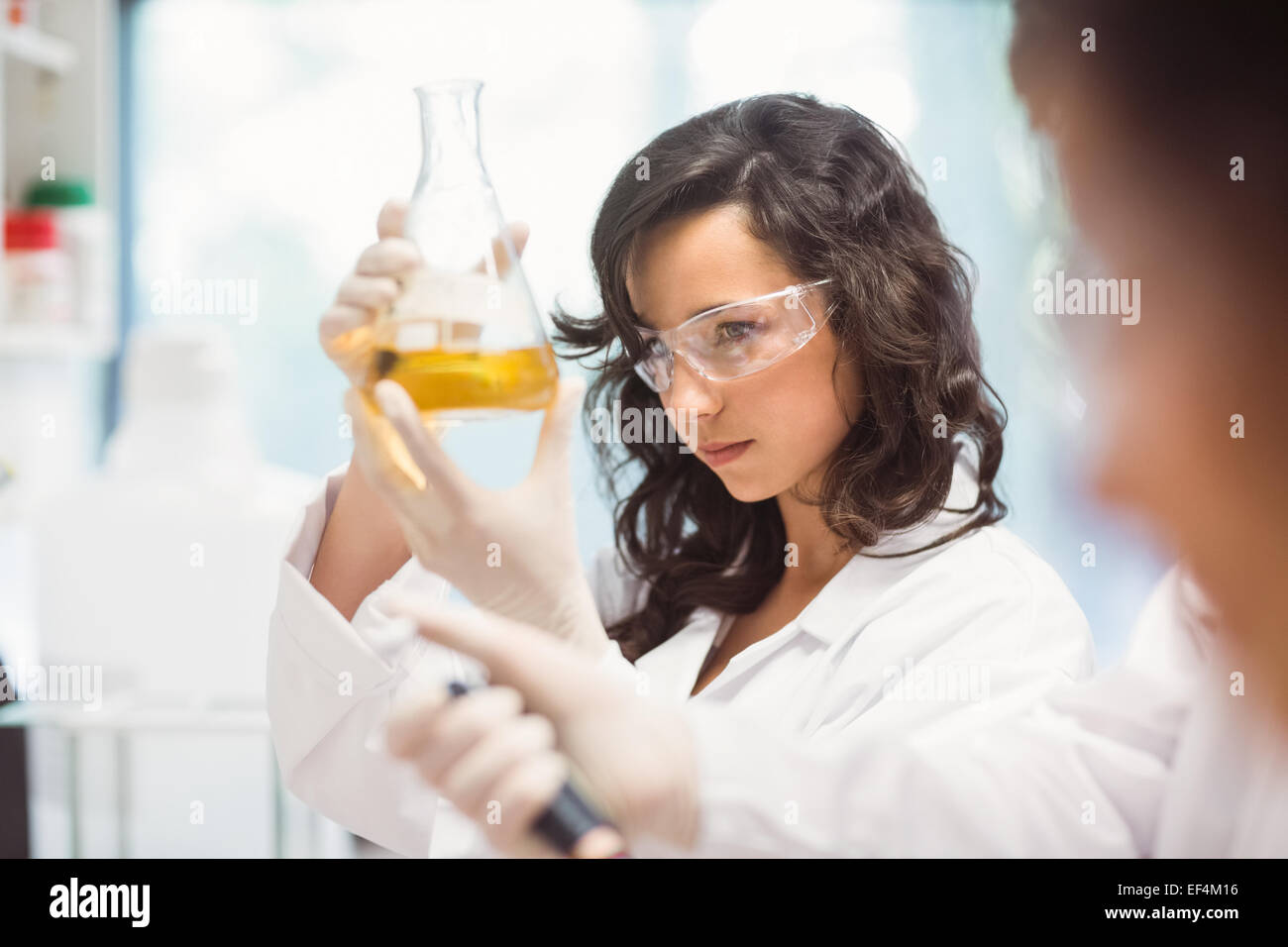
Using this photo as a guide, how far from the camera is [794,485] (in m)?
1.10

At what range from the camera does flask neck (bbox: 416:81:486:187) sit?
29.6 inches

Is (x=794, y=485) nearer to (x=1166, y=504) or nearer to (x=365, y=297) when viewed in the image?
(x=1166, y=504)

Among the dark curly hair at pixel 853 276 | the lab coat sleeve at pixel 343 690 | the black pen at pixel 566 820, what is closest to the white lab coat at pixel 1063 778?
the black pen at pixel 566 820

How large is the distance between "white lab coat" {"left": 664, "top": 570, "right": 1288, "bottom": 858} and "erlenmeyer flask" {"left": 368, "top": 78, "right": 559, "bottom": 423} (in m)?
0.26

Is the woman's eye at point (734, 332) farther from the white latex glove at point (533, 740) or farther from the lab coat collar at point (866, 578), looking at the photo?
the white latex glove at point (533, 740)

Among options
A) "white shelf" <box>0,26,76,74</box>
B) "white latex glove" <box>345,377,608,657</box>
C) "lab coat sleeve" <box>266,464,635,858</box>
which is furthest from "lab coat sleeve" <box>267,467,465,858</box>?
"white shelf" <box>0,26,76,74</box>

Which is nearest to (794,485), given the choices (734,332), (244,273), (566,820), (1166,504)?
(734,332)

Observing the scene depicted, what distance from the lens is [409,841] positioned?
41.6 inches

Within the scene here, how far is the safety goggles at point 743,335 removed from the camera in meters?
0.93

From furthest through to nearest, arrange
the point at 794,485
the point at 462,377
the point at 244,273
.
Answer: the point at 244,273 < the point at 794,485 < the point at 462,377

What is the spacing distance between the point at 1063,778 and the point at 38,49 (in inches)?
69.6

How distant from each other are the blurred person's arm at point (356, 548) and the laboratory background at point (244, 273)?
0.30 meters

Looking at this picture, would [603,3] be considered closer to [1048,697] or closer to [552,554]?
[552,554]
